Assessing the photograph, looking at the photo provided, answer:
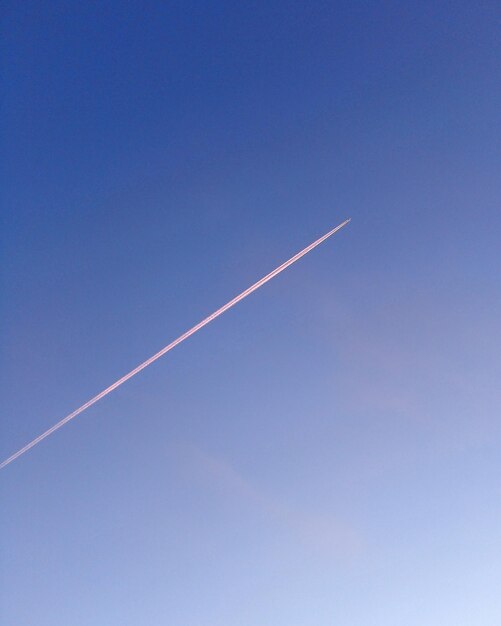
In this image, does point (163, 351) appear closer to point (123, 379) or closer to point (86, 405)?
point (123, 379)

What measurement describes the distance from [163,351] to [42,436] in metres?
7.96

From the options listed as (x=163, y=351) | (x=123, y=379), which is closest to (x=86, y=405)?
(x=123, y=379)

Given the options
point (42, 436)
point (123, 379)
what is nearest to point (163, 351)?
point (123, 379)

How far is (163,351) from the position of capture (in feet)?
73.5

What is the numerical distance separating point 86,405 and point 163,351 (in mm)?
5120

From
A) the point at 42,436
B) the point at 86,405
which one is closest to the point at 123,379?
the point at 86,405

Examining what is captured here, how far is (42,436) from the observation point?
21.9 m

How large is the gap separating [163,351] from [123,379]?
274cm

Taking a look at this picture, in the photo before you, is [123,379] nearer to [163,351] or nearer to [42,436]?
[163,351]

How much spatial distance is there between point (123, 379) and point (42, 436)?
17.2 feet

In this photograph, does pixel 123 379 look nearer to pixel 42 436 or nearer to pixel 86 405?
pixel 86 405

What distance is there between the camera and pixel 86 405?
22094 mm

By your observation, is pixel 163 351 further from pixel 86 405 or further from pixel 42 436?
pixel 42 436

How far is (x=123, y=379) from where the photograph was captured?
22438 millimetres
